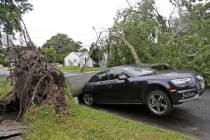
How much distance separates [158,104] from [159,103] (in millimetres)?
48

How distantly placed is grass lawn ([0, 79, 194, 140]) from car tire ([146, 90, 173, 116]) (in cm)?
90

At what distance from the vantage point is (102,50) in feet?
50.6

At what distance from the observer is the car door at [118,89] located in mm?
7746

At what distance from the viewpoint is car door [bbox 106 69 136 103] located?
305 inches

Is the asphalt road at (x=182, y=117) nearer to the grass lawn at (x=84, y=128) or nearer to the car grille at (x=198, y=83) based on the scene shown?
the grass lawn at (x=84, y=128)

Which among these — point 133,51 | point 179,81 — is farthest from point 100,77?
point 133,51

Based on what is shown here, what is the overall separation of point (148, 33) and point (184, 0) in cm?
837

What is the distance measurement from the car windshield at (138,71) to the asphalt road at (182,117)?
3.85 feet

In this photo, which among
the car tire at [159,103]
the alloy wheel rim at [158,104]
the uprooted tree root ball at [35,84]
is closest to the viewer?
the car tire at [159,103]

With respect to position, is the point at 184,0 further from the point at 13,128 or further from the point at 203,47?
the point at 13,128

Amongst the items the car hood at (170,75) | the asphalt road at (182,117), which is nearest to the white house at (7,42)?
the asphalt road at (182,117)

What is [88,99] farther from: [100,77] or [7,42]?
[7,42]

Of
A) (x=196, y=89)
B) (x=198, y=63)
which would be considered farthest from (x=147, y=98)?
(x=198, y=63)

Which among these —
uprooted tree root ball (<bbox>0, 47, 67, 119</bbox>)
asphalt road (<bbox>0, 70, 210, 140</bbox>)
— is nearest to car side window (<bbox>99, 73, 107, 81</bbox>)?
asphalt road (<bbox>0, 70, 210, 140</bbox>)
